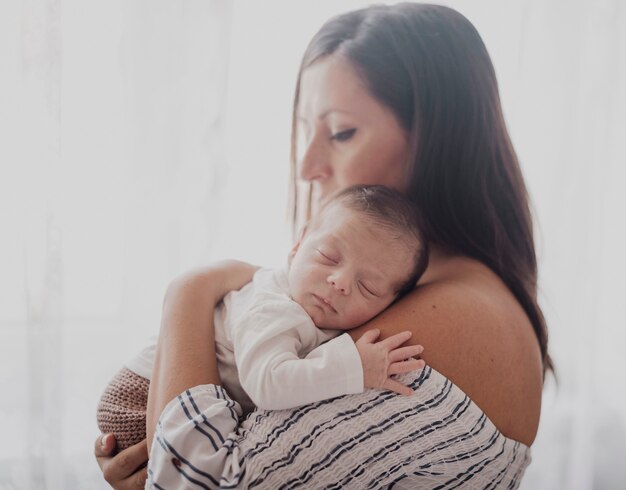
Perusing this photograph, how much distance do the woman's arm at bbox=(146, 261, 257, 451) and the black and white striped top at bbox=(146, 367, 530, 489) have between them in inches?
1.9

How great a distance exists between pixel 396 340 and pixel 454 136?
1.67ft

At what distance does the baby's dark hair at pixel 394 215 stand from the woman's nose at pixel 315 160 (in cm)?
20

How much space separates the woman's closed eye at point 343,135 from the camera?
1327 millimetres

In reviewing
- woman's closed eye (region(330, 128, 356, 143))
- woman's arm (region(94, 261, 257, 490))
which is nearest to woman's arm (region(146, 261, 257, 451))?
woman's arm (region(94, 261, 257, 490))

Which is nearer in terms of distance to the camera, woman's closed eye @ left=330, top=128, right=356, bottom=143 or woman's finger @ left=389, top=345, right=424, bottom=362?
woman's finger @ left=389, top=345, right=424, bottom=362

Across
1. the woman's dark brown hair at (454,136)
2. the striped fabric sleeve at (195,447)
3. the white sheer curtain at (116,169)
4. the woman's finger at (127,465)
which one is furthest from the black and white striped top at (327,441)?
the white sheer curtain at (116,169)

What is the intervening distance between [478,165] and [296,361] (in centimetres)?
61

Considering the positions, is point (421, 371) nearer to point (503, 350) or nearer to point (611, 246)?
point (503, 350)

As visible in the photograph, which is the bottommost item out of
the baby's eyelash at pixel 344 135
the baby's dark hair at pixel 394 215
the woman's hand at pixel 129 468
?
the woman's hand at pixel 129 468

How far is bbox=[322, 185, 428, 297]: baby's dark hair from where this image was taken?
1.13 metres

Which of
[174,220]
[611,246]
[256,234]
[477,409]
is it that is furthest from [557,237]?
[477,409]

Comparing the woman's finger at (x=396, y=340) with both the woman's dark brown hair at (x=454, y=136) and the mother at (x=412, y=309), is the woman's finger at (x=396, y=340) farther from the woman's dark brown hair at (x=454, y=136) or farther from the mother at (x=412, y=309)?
the woman's dark brown hair at (x=454, y=136)

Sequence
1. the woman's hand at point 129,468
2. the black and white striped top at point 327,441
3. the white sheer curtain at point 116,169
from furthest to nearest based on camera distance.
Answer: the white sheer curtain at point 116,169
the woman's hand at point 129,468
the black and white striped top at point 327,441

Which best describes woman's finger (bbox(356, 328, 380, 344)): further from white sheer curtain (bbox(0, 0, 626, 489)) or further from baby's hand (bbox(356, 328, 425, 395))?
white sheer curtain (bbox(0, 0, 626, 489))
